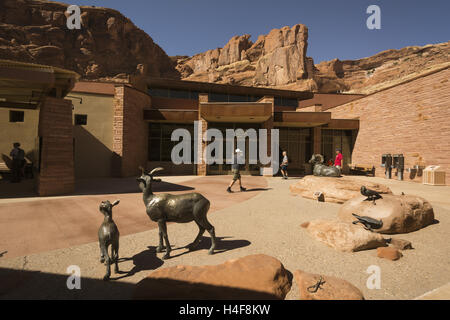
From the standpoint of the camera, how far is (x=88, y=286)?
8.18ft

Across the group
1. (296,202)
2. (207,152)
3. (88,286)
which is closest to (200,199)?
(88,286)

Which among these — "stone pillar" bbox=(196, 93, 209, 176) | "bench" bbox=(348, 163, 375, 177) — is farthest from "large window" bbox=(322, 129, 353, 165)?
"stone pillar" bbox=(196, 93, 209, 176)

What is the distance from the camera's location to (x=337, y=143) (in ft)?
62.0

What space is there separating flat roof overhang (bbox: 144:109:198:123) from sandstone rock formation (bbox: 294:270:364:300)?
14.5 meters

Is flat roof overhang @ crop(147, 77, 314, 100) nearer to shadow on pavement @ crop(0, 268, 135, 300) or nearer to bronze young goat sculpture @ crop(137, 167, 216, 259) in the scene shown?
bronze young goat sculpture @ crop(137, 167, 216, 259)

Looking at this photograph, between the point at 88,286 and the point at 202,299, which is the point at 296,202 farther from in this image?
the point at 88,286

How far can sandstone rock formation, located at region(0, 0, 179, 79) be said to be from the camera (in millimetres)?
37500

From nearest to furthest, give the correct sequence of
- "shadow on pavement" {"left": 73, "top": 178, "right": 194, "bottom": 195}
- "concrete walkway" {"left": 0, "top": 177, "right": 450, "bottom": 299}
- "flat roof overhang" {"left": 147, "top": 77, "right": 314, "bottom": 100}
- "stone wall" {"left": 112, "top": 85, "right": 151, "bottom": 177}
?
"concrete walkway" {"left": 0, "top": 177, "right": 450, "bottom": 299} → "shadow on pavement" {"left": 73, "top": 178, "right": 194, "bottom": 195} → "stone wall" {"left": 112, "top": 85, "right": 151, "bottom": 177} → "flat roof overhang" {"left": 147, "top": 77, "right": 314, "bottom": 100}

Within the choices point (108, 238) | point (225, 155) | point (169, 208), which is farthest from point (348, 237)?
point (225, 155)

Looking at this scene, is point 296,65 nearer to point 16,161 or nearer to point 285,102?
point 285,102

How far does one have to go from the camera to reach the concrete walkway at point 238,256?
2.47 meters

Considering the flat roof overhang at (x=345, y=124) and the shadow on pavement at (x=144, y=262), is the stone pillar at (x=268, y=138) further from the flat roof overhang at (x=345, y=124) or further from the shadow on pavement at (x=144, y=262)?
the shadow on pavement at (x=144, y=262)

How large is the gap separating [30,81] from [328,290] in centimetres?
1036

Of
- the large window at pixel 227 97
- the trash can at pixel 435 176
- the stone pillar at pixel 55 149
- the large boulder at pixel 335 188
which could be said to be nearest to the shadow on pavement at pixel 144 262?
the large boulder at pixel 335 188
